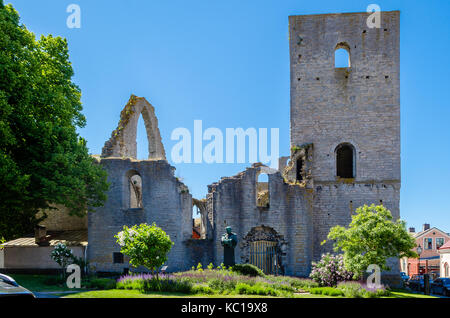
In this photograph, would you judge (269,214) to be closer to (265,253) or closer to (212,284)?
(265,253)

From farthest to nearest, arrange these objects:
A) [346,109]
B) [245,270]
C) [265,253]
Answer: [346,109]
[265,253]
[245,270]

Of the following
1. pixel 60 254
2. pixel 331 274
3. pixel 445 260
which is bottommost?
pixel 445 260

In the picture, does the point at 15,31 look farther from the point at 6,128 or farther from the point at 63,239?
the point at 63,239

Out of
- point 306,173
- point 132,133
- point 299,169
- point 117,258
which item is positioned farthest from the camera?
point 132,133

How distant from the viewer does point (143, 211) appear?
79.8 ft

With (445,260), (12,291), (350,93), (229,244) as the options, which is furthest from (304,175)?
(445,260)

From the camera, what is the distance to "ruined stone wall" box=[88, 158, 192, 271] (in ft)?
79.4

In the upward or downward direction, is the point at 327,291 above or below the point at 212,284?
below

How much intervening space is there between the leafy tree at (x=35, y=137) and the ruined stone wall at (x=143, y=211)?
1887mm

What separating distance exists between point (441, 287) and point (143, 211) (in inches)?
782

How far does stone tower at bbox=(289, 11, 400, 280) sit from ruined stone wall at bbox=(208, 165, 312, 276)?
2449 mm

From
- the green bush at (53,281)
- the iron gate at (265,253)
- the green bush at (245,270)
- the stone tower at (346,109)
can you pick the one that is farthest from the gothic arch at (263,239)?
the green bush at (53,281)

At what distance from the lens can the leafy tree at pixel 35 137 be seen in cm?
1819

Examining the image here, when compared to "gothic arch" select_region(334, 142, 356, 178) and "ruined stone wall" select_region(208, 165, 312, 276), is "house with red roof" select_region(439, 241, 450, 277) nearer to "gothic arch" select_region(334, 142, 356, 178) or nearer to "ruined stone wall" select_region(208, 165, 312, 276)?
"gothic arch" select_region(334, 142, 356, 178)
